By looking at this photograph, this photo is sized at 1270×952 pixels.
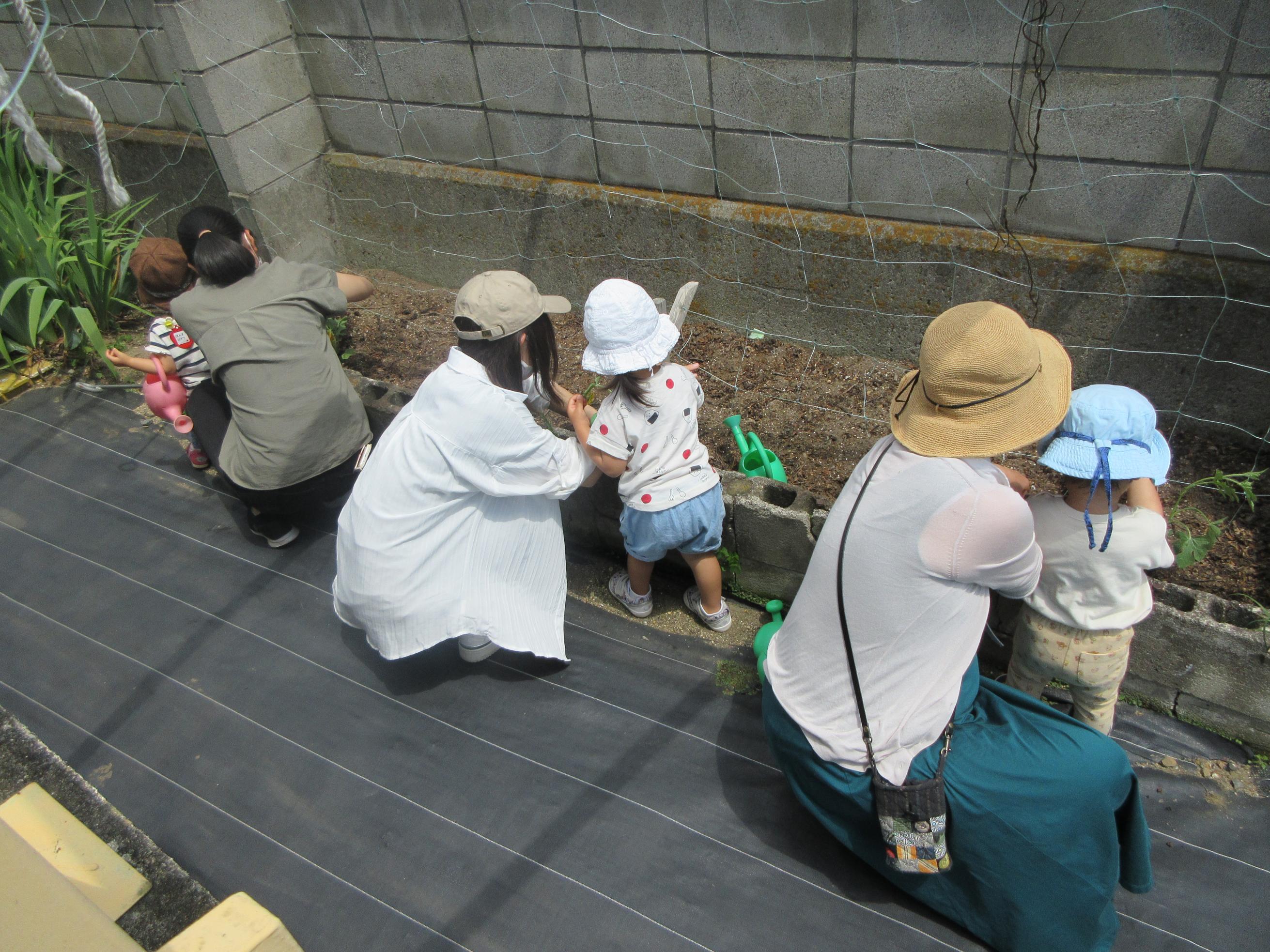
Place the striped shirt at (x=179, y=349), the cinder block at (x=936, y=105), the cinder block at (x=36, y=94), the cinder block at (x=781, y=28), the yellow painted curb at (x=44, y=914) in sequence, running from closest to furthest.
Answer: the yellow painted curb at (x=44, y=914)
the cinder block at (x=936, y=105)
the cinder block at (x=781, y=28)
the striped shirt at (x=179, y=349)
the cinder block at (x=36, y=94)

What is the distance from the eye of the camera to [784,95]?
3230 millimetres

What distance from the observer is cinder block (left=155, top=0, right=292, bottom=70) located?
397 centimetres

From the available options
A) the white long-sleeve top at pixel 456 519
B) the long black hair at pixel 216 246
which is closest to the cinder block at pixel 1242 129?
the white long-sleeve top at pixel 456 519

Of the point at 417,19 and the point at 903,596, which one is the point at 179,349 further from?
the point at 903,596

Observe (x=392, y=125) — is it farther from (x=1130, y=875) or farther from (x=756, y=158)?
(x=1130, y=875)

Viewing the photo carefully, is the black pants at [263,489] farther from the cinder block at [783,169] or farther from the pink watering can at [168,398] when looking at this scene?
the cinder block at [783,169]

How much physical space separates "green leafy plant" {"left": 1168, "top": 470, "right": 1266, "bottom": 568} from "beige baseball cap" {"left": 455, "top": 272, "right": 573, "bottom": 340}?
74.5 inches

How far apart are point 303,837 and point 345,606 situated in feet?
2.23

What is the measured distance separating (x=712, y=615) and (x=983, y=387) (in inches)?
51.7

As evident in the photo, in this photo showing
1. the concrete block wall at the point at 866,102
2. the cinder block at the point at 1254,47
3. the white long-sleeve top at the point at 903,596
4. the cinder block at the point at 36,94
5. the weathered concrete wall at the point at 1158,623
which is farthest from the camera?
the cinder block at the point at 36,94

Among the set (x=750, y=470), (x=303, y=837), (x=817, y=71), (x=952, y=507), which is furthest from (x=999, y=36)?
(x=303, y=837)

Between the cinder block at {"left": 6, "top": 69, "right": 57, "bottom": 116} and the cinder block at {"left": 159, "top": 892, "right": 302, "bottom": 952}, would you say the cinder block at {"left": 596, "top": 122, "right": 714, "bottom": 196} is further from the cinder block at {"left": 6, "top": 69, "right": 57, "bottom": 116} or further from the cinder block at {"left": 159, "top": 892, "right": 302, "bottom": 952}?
the cinder block at {"left": 6, "top": 69, "right": 57, "bottom": 116}

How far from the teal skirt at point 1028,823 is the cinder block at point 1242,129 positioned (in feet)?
6.23

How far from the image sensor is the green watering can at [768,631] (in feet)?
8.33
